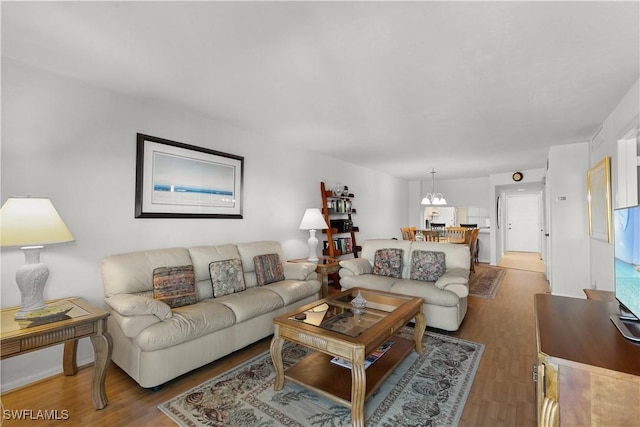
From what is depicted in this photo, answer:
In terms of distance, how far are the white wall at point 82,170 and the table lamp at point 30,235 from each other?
465 mm

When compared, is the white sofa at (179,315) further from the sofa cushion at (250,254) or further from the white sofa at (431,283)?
the white sofa at (431,283)

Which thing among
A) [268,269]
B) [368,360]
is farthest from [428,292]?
[268,269]

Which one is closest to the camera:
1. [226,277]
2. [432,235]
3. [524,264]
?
[226,277]

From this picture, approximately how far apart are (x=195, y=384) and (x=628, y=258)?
2.73m

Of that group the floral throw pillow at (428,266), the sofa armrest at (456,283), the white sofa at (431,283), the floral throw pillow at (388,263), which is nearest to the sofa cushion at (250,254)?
the white sofa at (431,283)

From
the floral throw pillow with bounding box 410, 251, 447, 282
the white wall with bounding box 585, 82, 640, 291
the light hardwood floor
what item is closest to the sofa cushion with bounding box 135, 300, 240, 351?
the light hardwood floor

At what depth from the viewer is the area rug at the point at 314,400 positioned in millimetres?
1780

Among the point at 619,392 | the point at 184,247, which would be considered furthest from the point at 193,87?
the point at 619,392

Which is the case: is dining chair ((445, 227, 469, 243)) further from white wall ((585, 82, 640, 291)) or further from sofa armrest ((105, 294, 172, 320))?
sofa armrest ((105, 294, 172, 320))

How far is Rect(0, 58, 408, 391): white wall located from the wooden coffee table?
5.62 ft

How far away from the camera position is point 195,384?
85.5 inches

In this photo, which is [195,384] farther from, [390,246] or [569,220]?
[569,220]

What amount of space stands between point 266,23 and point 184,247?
7.70 feet

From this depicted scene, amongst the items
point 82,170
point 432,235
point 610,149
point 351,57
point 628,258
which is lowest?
point 432,235
